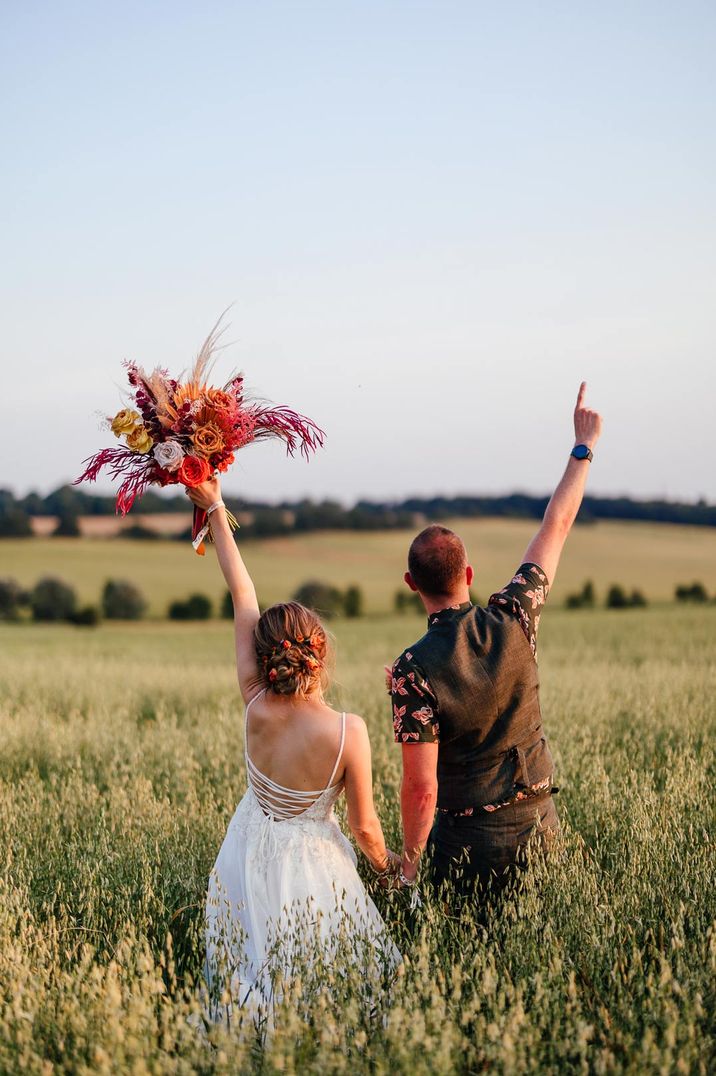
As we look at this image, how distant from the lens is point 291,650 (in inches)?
138

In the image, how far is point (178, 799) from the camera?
6.07m

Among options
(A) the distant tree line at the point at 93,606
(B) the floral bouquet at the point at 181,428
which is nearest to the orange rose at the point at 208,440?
(B) the floral bouquet at the point at 181,428

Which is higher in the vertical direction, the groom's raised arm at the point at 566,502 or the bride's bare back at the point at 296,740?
the groom's raised arm at the point at 566,502

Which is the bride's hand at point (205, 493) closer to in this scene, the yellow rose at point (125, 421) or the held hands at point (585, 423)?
the yellow rose at point (125, 421)

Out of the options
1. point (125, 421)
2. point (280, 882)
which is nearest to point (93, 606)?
point (125, 421)

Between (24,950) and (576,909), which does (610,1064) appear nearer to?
(576,909)

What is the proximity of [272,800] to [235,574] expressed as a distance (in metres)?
0.95

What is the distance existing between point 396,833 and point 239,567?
6.34 ft

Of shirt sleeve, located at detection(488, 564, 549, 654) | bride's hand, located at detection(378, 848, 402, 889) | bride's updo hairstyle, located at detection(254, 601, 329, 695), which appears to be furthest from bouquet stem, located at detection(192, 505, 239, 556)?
bride's hand, located at detection(378, 848, 402, 889)

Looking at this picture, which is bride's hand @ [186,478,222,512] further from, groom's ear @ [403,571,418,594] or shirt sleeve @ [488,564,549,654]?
shirt sleeve @ [488,564,549,654]

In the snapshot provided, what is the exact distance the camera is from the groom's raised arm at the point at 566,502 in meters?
4.00

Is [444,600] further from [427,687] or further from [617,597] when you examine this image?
[617,597]

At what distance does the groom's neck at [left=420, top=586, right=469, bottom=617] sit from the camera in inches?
144

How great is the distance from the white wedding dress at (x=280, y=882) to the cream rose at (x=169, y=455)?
3.25 feet
